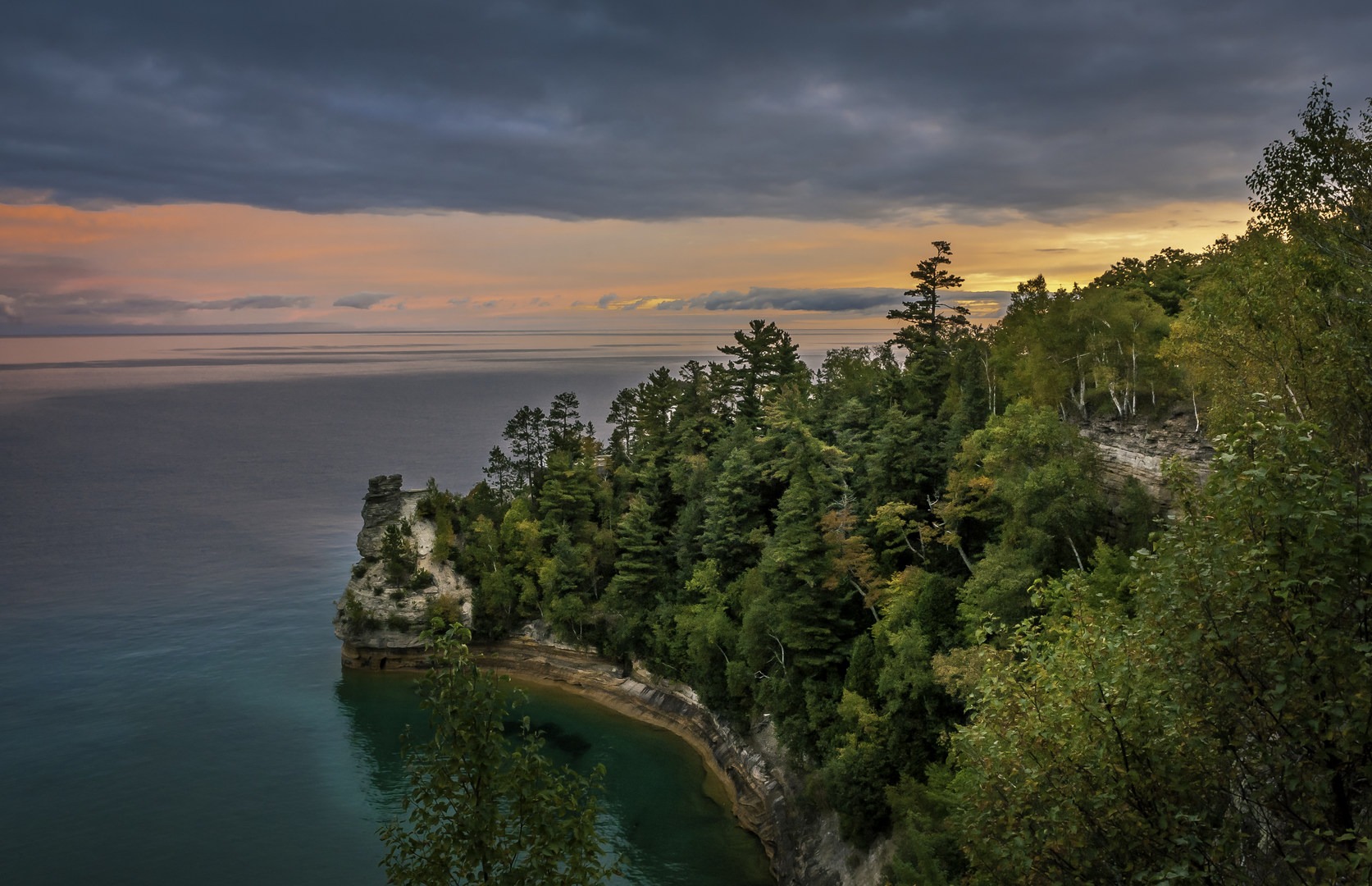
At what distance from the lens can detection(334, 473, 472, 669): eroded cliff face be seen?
210 feet

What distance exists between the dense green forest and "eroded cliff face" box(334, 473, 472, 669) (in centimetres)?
276

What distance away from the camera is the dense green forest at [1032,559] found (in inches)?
389

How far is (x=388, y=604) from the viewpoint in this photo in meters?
65.4

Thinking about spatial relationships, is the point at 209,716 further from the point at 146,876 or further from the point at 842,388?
the point at 842,388

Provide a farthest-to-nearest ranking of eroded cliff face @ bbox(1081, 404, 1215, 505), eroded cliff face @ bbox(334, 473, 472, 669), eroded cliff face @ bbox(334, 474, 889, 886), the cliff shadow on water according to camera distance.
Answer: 1. eroded cliff face @ bbox(334, 473, 472, 669)
2. the cliff shadow on water
3. eroded cliff face @ bbox(334, 474, 889, 886)
4. eroded cliff face @ bbox(1081, 404, 1215, 505)

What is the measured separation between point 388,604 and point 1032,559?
52.2m

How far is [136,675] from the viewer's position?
6088 cm

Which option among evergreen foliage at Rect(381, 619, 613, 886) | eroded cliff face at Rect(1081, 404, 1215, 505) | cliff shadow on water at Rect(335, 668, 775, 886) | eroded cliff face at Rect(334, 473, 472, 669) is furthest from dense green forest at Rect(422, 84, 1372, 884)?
evergreen foliage at Rect(381, 619, 613, 886)

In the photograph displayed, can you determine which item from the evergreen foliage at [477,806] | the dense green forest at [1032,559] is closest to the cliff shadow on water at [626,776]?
the dense green forest at [1032,559]

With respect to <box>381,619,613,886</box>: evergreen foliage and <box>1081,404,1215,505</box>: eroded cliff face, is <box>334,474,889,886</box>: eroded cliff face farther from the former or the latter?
<box>381,619,613,886</box>: evergreen foliage

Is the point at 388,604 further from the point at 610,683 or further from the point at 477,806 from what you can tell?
the point at 477,806

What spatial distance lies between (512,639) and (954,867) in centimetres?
4698

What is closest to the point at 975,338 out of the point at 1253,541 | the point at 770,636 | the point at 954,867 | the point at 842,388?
the point at 842,388

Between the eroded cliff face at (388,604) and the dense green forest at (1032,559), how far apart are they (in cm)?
276
